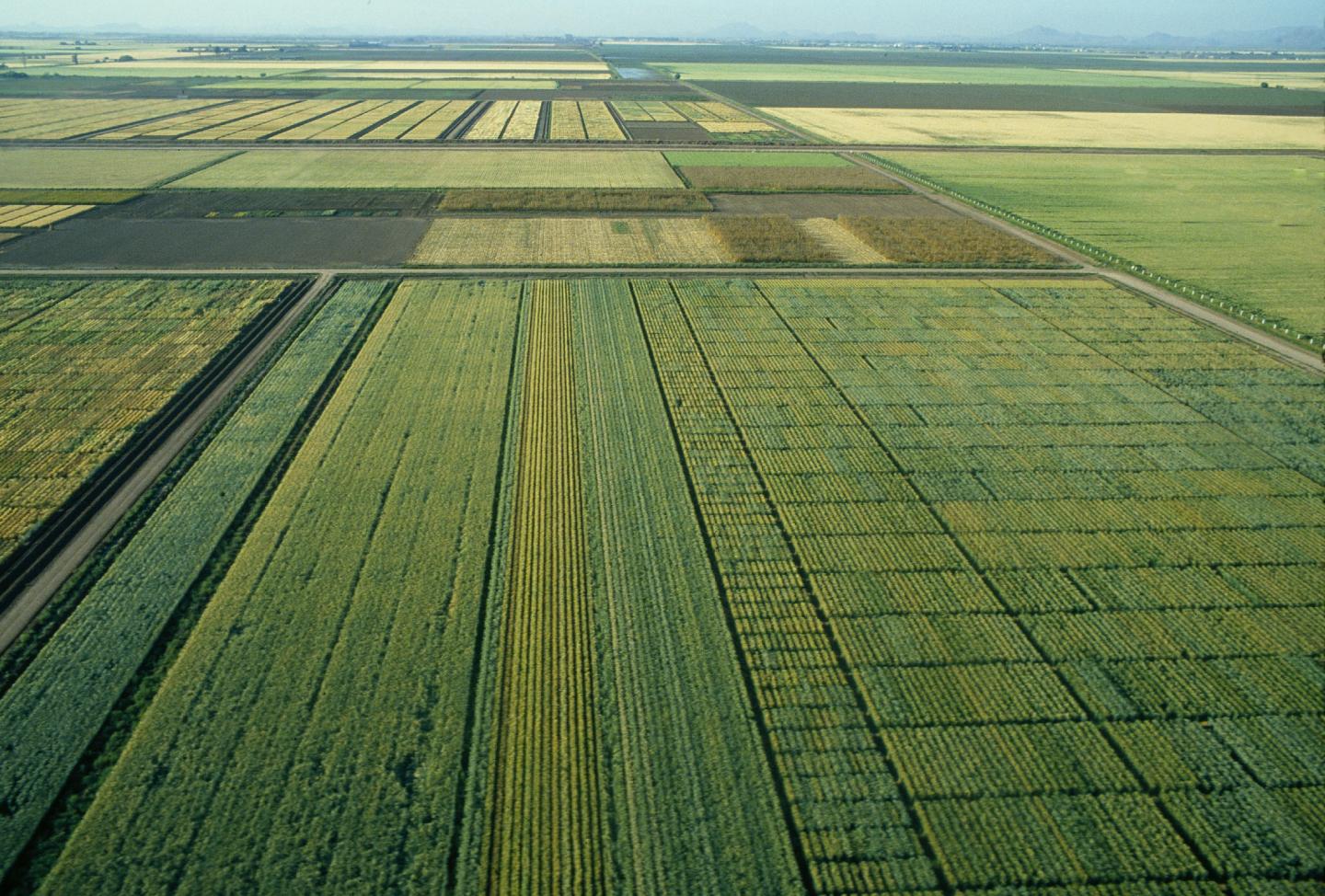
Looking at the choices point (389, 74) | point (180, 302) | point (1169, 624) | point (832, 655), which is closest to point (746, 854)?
point (832, 655)

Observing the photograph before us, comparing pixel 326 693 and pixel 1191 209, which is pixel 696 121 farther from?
pixel 326 693

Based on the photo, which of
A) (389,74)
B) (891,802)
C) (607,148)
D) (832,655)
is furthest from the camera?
(389,74)

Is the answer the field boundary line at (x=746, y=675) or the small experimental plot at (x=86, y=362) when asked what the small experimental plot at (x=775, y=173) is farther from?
the field boundary line at (x=746, y=675)

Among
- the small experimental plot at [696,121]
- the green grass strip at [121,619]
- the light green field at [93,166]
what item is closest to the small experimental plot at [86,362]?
the green grass strip at [121,619]

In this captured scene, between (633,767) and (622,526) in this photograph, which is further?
(622,526)

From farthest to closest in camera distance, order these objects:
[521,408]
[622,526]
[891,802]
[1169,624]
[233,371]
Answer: [233,371]
[521,408]
[622,526]
[1169,624]
[891,802]

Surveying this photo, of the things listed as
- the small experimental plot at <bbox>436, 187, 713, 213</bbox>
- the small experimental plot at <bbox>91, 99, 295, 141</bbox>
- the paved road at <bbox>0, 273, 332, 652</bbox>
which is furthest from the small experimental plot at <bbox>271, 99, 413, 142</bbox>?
the paved road at <bbox>0, 273, 332, 652</bbox>

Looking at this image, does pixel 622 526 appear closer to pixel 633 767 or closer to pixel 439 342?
pixel 633 767
